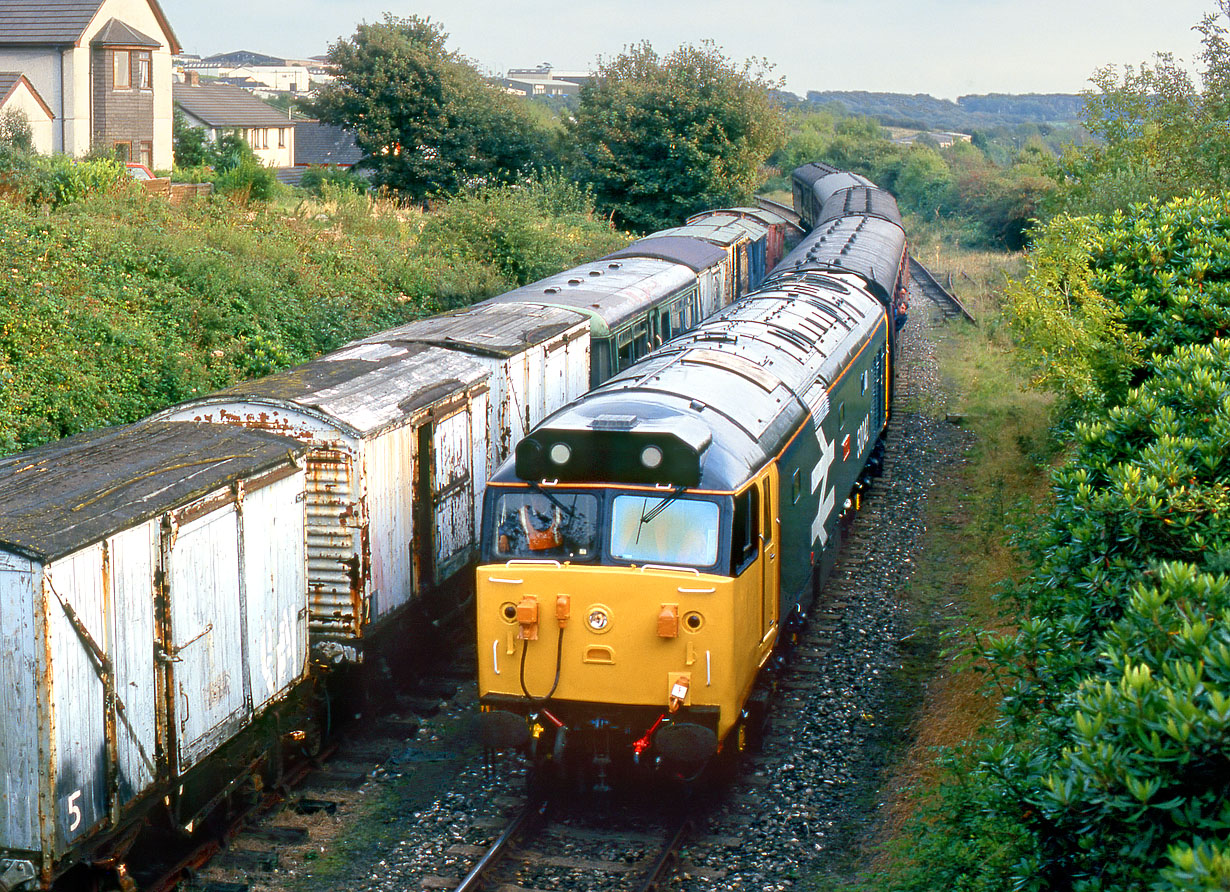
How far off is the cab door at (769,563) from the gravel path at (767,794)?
1.17 meters

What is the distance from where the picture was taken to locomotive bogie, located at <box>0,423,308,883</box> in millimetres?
6637

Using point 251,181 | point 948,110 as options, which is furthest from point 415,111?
point 948,110

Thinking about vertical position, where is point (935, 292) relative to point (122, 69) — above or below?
below

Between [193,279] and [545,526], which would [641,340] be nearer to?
[193,279]

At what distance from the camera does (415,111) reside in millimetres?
36406

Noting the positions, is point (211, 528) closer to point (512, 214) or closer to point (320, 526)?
point (320, 526)

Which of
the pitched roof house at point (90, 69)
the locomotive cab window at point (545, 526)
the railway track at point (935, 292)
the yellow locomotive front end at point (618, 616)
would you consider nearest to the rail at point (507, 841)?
the yellow locomotive front end at point (618, 616)

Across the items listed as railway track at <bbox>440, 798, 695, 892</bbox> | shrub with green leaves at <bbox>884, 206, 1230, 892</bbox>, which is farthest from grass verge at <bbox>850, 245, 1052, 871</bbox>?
railway track at <bbox>440, 798, 695, 892</bbox>

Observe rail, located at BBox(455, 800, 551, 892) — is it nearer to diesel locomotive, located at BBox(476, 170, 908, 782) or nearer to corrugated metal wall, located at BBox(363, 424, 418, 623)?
diesel locomotive, located at BBox(476, 170, 908, 782)

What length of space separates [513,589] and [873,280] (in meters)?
10.7

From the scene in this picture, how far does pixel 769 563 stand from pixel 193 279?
12.2 m

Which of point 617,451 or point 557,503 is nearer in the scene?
point 617,451

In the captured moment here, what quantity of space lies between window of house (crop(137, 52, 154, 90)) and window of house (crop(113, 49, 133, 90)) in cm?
32

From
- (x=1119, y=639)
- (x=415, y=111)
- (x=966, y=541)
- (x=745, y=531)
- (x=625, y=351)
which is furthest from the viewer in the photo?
(x=415, y=111)
